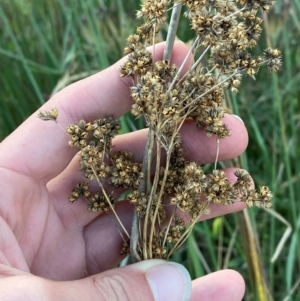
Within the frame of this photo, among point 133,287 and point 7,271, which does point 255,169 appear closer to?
point 133,287

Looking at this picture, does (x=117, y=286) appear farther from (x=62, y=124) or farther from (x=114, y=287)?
(x=62, y=124)

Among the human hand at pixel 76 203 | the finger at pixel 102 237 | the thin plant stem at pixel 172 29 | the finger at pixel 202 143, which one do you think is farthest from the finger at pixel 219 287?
the thin plant stem at pixel 172 29

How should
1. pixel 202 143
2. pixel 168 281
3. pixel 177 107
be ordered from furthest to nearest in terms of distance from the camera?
pixel 202 143 → pixel 168 281 → pixel 177 107

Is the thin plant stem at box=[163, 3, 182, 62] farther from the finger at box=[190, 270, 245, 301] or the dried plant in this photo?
the finger at box=[190, 270, 245, 301]

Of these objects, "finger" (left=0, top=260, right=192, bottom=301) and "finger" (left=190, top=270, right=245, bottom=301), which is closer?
"finger" (left=0, top=260, right=192, bottom=301)

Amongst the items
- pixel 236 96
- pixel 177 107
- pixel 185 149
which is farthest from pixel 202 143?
pixel 236 96

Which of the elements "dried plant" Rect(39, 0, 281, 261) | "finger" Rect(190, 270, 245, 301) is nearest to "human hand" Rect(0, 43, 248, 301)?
"finger" Rect(190, 270, 245, 301)
